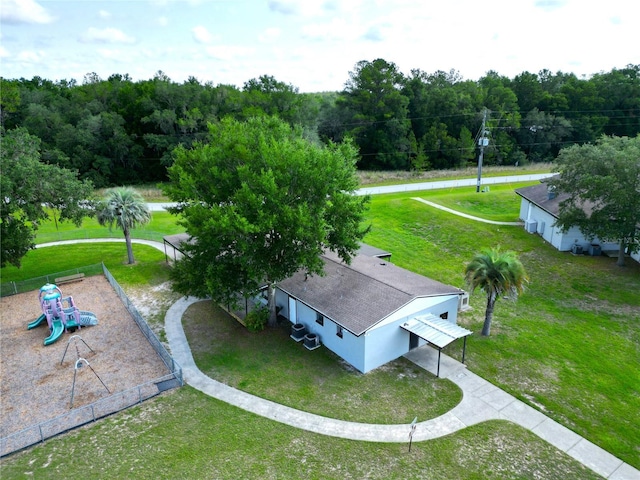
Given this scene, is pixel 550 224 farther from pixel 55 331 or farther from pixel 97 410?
pixel 55 331

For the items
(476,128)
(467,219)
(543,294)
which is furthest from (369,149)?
(543,294)

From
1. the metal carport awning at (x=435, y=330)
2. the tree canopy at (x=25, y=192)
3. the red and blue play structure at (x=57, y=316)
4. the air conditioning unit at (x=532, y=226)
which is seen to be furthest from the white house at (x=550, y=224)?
the tree canopy at (x=25, y=192)

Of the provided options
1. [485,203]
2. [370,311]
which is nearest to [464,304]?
[370,311]

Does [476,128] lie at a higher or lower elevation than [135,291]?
higher

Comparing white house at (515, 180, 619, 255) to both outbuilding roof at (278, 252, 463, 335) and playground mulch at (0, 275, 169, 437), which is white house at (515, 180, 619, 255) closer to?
outbuilding roof at (278, 252, 463, 335)

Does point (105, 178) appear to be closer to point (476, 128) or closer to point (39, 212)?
point (39, 212)

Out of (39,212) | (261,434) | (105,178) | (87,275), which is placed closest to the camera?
(261,434)

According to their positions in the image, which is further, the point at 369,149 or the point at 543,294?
the point at 369,149

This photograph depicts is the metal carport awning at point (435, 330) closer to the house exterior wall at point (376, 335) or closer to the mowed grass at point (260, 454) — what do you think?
the house exterior wall at point (376, 335)
